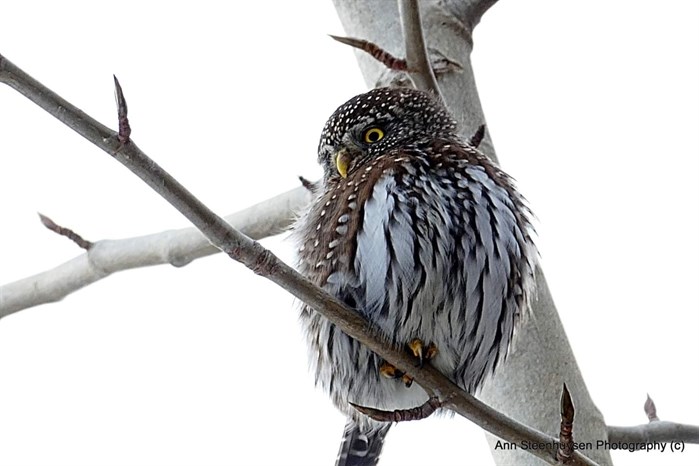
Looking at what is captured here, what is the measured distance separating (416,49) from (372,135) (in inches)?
11.4

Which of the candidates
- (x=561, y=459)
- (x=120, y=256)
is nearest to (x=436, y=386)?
(x=561, y=459)

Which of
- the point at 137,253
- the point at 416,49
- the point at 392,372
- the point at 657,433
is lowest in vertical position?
the point at 657,433

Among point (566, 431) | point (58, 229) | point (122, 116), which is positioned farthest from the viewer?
point (58, 229)

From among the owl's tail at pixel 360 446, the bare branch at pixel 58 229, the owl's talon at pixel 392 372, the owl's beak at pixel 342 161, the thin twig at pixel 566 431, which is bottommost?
the thin twig at pixel 566 431

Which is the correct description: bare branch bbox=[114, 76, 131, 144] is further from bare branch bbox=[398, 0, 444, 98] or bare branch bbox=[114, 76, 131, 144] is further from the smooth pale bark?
the smooth pale bark

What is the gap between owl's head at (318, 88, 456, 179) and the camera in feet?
9.45

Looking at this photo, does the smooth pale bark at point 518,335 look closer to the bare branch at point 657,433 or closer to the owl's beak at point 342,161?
the bare branch at point 657,433

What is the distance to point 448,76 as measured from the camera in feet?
11.0

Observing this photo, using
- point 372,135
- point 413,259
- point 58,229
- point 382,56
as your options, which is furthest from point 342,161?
point 58,229

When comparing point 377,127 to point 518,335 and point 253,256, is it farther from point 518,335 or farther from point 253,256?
point 253,256

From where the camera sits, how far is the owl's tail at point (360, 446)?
2994 millimetres


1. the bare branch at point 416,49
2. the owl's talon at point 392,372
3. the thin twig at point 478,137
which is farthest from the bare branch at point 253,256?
the bare branch at point 416,49

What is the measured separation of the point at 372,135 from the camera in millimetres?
2918

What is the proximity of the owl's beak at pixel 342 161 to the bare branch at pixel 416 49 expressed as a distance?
0.36 meters
